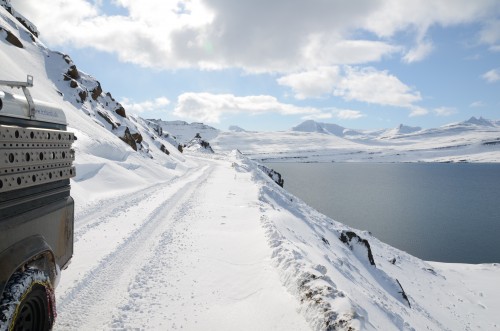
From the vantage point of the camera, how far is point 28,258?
4637mm

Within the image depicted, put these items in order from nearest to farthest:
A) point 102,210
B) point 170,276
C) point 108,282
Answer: point 108,282, point 170,276, point 102,210

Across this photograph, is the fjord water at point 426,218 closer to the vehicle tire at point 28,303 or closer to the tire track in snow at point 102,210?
the tire track in snow at point 102,210

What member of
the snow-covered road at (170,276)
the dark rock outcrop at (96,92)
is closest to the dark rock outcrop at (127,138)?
the dark rock outcrop at (96,92)

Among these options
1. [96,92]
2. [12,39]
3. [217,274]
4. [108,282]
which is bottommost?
[217,274]

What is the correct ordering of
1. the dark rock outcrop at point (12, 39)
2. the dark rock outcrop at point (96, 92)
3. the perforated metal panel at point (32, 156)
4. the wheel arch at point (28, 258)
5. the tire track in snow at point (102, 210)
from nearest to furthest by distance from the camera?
the wheel arch at point (28, 258)
the perforated metal panel at point (32, 156)
the tire track in snow at point (102, 210)
the dark rock outcrop at point (12, 39)
the dark rock outcrop at point (96, 92)

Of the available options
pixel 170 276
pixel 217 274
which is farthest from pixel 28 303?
pixel 217 274

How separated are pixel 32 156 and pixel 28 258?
4.79 ft

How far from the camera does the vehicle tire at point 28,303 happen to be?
4.06 meters

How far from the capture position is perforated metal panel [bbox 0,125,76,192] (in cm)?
435

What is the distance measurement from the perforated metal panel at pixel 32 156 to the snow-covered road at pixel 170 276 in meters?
2.83

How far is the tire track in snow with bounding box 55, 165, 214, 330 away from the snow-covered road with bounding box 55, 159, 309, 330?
0.02 meters

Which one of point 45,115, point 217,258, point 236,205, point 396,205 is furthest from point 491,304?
point 396,205

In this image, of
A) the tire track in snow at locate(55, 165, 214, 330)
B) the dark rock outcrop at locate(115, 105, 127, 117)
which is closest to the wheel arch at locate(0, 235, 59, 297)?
the tire track in snow at locate(55, 165, 214, 330)

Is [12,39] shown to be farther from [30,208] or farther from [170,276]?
[30,208]
